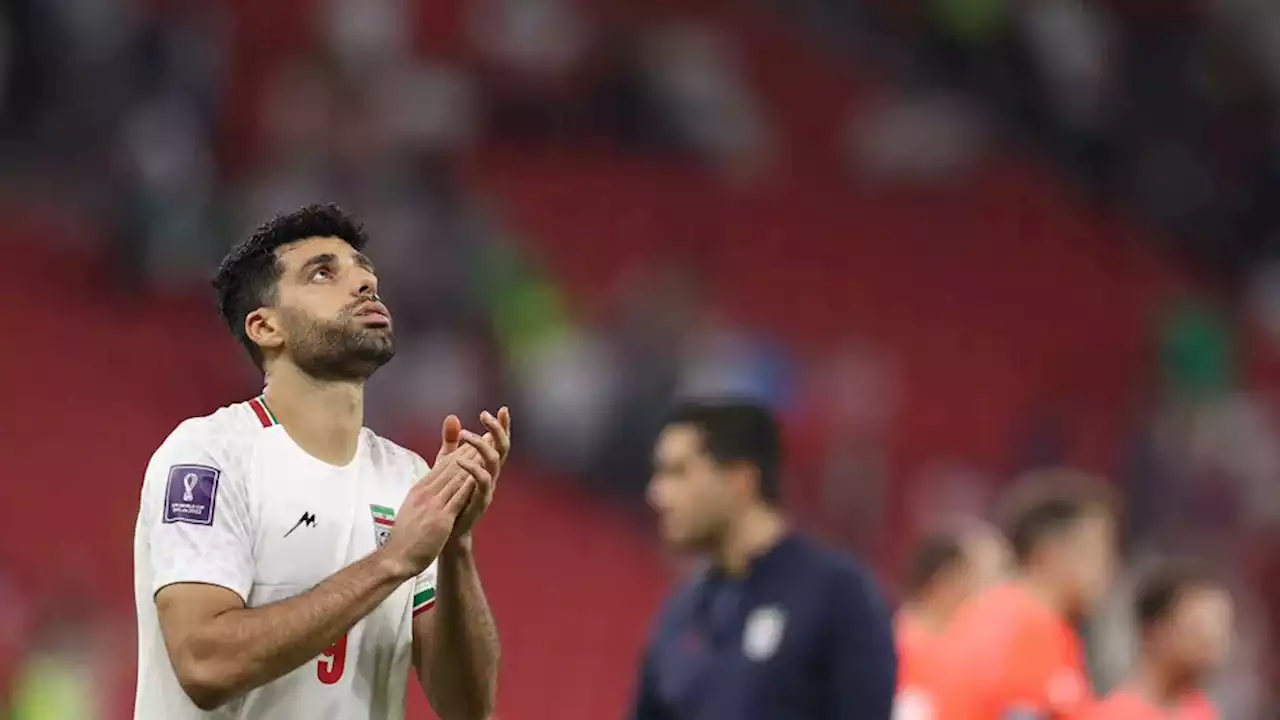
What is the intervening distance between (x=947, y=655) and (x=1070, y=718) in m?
0.51

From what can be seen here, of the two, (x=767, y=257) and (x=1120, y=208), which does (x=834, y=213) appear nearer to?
(x=767, y=257)

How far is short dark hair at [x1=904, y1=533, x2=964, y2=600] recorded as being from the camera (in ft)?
24.7

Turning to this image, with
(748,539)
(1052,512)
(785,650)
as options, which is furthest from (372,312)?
(1052,512)

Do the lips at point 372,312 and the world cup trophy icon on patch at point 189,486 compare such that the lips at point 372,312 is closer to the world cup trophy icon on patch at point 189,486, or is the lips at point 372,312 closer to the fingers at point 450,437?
the fingers at point 450,437

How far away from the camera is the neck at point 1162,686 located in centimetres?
653

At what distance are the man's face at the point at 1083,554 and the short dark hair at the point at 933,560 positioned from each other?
91 centimetres

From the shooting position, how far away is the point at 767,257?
50.1ft

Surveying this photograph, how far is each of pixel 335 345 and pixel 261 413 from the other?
21 cm

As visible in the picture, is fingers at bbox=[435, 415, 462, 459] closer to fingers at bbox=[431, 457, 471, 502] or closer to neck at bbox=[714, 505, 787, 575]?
fingers at bbox=[431, 457, 471, 502]

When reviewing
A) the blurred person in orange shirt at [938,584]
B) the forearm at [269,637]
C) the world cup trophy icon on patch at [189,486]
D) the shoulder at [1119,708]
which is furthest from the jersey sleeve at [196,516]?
the blurred person in orange shirt at [938,584]

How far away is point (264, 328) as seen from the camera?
12.4ft

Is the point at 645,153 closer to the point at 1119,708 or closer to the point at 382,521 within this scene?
the point at 1119,708

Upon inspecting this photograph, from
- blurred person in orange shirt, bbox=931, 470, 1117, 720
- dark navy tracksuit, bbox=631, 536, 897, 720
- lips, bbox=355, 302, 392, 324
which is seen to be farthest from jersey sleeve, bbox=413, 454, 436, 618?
blurred person in orange shirt, bbox=931, 470, 1117, 720

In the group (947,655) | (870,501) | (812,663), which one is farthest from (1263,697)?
(812,663)
